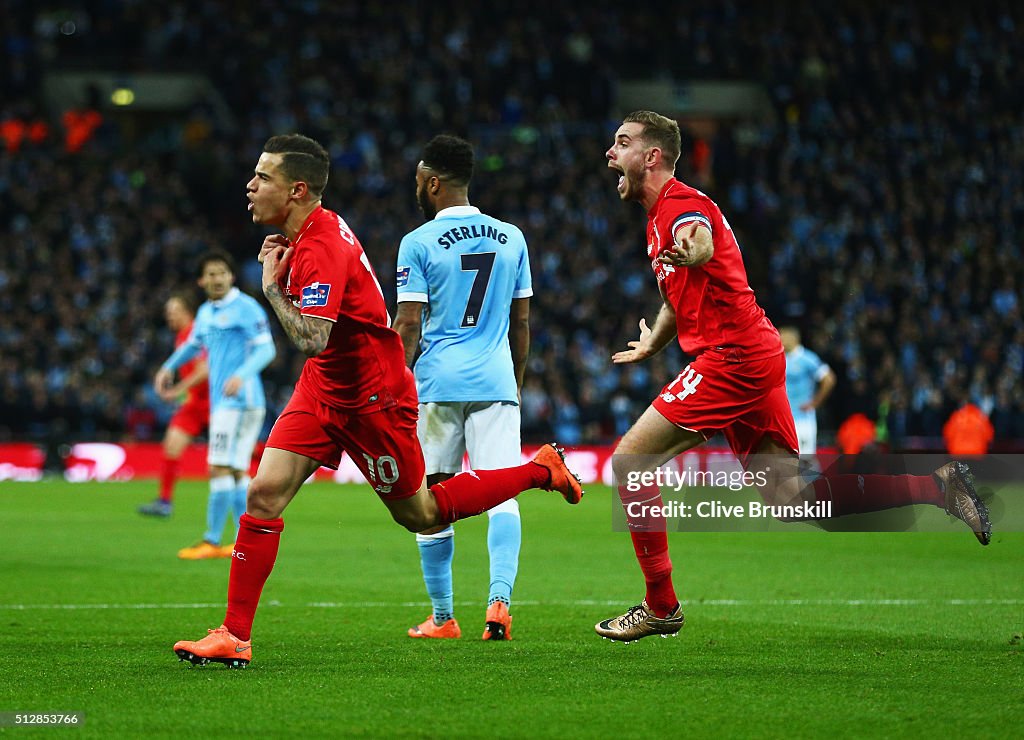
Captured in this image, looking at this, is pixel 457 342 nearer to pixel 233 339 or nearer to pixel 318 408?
pixel 318 408

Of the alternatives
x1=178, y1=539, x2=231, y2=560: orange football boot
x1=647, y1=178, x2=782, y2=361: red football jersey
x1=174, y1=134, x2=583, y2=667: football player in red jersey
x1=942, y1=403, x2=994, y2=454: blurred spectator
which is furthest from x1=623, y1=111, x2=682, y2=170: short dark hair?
x1=942, y1=403, x2=994, y2=454: blurred spectator

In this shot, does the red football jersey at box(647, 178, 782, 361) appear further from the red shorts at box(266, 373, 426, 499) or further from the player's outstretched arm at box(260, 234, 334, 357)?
the player's outstretched arm at box(260, 234, 334, 357)

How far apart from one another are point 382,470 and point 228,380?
6.28 m

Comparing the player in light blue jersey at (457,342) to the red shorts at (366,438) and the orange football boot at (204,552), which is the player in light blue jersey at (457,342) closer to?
the red shorts at (366,438)

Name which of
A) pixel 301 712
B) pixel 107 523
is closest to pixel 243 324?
pixel 107 523

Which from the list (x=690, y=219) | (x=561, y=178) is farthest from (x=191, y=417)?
(x=561, y=178)

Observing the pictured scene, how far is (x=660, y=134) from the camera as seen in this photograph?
7.09 m

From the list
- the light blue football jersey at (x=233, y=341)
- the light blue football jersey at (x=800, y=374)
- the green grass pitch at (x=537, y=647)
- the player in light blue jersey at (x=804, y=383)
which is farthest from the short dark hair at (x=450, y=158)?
the light blue football jersey at (x=800, y=374)

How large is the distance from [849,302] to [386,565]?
17908 mm

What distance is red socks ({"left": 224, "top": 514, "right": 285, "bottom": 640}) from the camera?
6234 mm

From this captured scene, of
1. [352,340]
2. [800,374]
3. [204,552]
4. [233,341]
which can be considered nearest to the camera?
[352,340]

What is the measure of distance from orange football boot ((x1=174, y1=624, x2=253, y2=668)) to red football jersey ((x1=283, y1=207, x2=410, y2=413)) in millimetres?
1100

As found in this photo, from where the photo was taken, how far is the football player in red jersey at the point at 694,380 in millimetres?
6859

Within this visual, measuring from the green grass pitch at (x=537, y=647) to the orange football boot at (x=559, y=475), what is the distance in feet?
2.49
